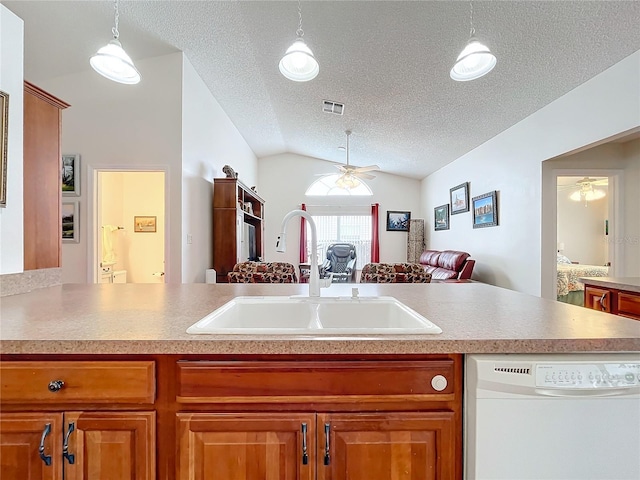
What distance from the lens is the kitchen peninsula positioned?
834 mm

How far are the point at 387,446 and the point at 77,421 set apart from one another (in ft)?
2.78

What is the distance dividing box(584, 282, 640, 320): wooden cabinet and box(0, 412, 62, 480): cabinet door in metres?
2.81

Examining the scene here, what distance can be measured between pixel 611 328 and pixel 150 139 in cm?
386

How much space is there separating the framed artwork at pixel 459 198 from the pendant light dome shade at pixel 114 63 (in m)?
4.98

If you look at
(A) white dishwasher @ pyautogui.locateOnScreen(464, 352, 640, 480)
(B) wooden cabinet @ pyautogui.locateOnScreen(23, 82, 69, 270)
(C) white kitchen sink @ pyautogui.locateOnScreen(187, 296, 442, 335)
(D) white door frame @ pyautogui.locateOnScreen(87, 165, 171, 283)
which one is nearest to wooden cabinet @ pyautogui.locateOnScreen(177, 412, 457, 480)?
(A) white dishwasher @ pyautogui.locateOnScreen(464, 352, 640, 480)

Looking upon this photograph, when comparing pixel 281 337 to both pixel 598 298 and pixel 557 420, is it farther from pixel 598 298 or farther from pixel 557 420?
pixel 598 298

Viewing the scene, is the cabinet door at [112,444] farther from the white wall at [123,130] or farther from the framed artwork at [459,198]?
the framed artwork at [459,198]

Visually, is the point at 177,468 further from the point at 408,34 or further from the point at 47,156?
the point at 408,34

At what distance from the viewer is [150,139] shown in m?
3.35

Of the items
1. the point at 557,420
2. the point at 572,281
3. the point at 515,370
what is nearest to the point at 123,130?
the point at 515,370

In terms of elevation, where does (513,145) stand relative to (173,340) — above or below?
above

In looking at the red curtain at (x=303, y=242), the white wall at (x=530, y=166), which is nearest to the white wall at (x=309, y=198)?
the red curtain at (x=303, y=242)

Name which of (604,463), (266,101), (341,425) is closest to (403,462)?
(341,425)

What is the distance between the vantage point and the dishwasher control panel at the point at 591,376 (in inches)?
31.8
